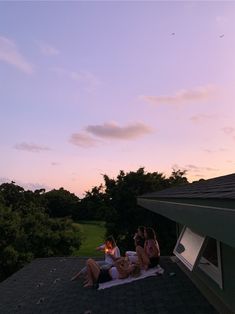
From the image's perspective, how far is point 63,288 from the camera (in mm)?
10805

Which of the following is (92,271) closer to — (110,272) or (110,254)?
(110,272)

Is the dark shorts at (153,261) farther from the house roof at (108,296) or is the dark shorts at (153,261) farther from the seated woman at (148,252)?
the house roof at (108,296)

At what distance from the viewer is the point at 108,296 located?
926 cm

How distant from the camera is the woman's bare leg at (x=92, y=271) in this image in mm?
10359

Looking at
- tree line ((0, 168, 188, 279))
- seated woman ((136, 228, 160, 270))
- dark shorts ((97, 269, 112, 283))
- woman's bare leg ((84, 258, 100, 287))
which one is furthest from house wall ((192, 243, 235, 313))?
tree line ((0, 168, 188, 279))

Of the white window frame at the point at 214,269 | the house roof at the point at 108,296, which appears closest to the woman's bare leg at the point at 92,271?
the house roof at the point at 108,296

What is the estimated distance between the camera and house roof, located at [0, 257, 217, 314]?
8.09 m

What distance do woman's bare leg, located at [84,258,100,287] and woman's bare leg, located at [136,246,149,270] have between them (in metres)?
1.06

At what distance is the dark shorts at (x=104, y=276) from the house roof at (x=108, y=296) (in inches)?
14.5

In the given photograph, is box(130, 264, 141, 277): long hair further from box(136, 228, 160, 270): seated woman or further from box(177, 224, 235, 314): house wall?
box(177, 224, 235, 314): house wall

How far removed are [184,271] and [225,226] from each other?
25.5ft

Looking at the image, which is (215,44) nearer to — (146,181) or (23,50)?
(23,50)

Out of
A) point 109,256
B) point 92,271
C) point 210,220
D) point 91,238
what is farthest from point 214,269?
point 91,238

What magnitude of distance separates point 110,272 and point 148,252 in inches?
40.4
